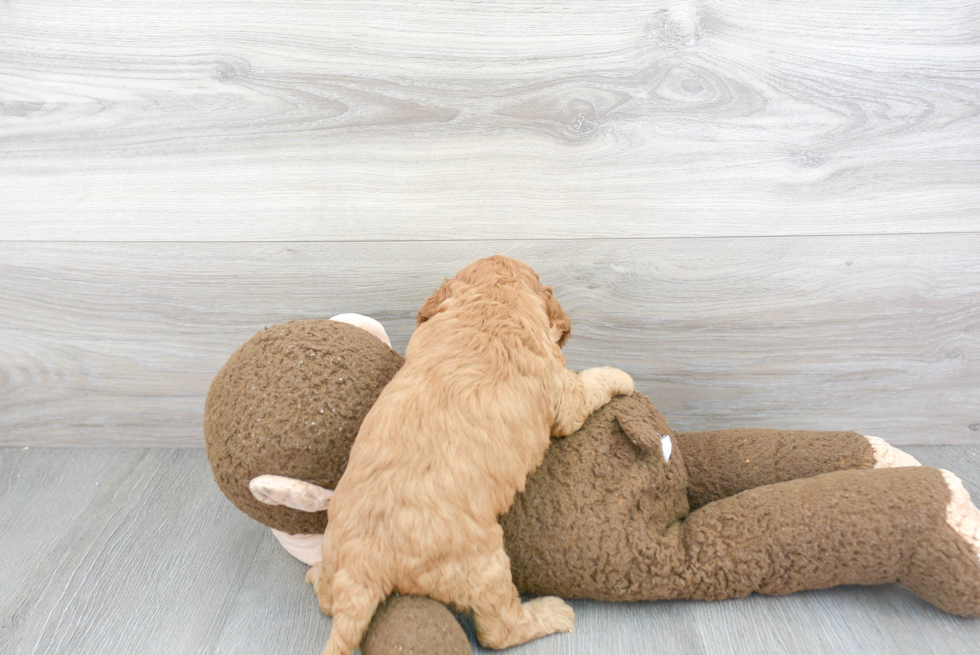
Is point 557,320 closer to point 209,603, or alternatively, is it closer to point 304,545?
point 304,545

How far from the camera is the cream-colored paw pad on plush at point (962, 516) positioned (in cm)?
82

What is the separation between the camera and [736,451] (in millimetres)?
1021

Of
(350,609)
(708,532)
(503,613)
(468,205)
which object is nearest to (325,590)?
(350,609)

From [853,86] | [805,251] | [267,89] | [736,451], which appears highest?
[853,86]

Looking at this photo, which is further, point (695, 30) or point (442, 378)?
point (695, 30)

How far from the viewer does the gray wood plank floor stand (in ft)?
2.80

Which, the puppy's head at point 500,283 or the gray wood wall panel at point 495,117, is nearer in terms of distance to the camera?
the puppy's head at point 500,283

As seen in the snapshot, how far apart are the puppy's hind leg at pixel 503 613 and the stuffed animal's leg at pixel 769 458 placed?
32 centimetres

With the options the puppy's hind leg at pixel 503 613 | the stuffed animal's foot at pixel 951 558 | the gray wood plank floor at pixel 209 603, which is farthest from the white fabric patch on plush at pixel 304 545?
the stuffed animal's foot at pixel 951 558

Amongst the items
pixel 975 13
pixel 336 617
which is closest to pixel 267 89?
pixel 336 617

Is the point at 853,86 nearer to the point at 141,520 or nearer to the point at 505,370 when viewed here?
the point at 505,370

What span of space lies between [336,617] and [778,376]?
883 millimetres

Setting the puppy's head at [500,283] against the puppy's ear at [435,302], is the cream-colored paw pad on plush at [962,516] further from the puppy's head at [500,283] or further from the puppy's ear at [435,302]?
the puppy's ear at [435,302]

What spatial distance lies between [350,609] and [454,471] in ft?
0.61
